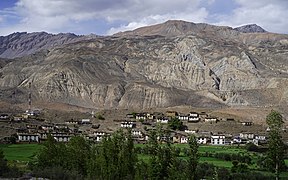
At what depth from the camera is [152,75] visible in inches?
6058

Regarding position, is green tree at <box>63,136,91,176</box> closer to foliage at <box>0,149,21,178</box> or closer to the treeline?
the treeline

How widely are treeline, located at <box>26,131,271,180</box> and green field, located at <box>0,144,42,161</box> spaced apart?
1404 centimetres

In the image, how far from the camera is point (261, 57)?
531ft

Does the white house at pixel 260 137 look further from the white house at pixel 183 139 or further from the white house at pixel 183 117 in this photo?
the white house at pixel 183 117

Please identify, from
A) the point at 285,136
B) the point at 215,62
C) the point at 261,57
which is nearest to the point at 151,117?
the point at 285,136

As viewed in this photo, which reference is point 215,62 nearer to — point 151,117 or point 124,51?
point 124,51

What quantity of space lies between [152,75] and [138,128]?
70887 millimetres

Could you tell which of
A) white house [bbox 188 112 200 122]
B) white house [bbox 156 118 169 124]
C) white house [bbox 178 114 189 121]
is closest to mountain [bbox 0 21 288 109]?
white house [bbox 188 112 200 122]

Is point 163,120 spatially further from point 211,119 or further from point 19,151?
point 19,151

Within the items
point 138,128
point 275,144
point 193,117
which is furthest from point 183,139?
point 275,144

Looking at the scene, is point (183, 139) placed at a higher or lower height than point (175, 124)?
lower

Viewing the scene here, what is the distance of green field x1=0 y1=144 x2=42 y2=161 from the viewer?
165ft

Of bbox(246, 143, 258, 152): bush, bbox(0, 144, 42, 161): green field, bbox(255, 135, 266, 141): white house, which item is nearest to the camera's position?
bbox(0, 144, 42, 161): green field

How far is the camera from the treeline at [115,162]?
27770 mm
